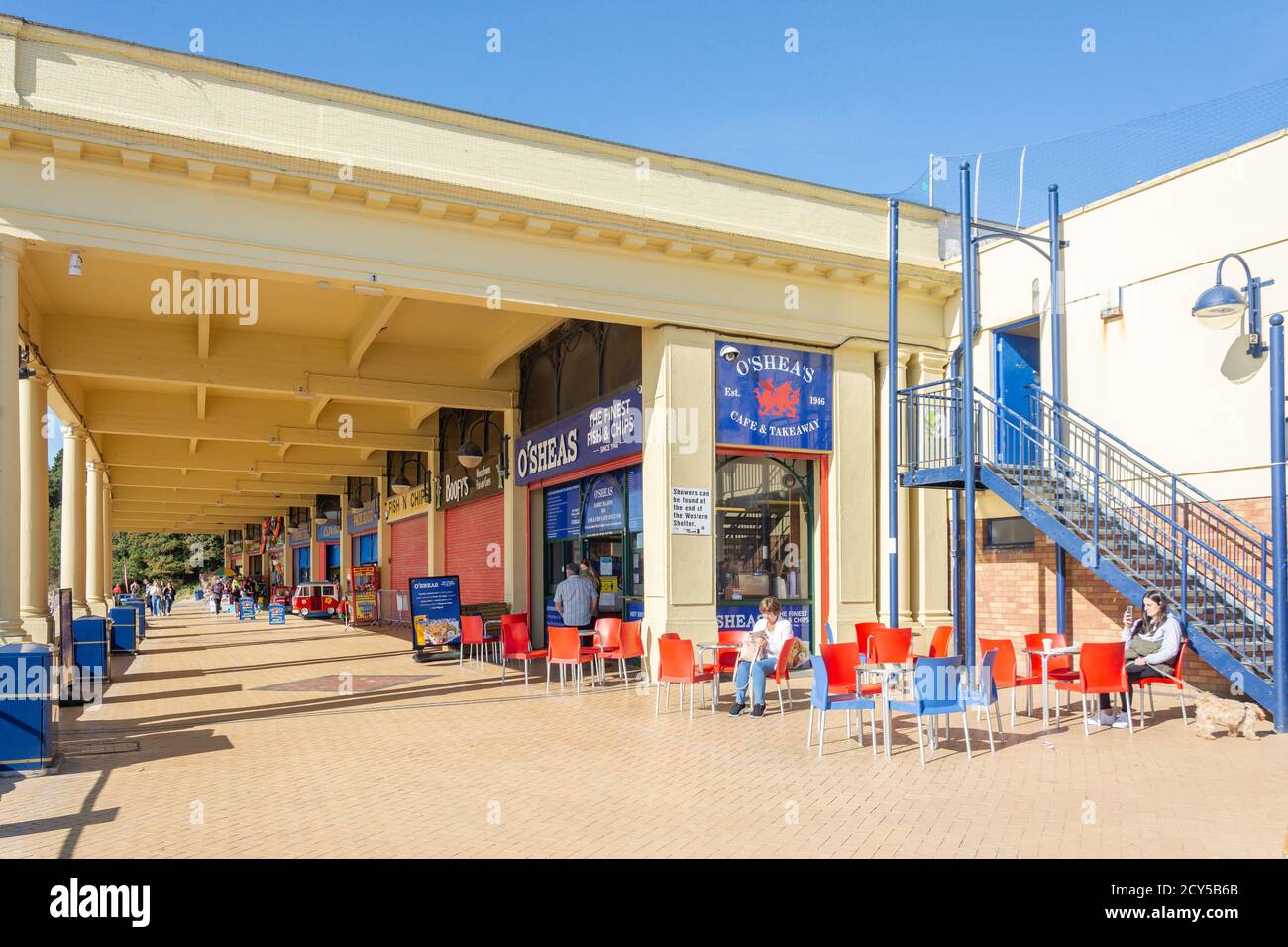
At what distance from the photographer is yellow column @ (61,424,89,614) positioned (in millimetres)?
18719

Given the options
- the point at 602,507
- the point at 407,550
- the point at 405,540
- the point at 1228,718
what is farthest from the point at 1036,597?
the point at 405,540

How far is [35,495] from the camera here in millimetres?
13664

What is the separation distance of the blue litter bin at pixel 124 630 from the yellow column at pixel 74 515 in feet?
2.63

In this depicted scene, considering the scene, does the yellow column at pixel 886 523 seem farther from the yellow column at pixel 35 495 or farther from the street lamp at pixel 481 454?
the yellow column at pixel 35 495

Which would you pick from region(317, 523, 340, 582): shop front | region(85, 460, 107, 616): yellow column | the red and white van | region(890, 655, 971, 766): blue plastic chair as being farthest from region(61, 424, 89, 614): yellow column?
region(317, 523, 340, 582): shop front

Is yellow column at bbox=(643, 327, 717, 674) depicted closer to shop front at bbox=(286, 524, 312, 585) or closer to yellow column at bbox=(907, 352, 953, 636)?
yellow column at bbox=(907, 352, 953, 636)

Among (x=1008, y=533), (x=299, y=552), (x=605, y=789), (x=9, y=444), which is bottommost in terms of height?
(x=605, y=789)

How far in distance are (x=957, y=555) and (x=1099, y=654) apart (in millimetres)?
5196

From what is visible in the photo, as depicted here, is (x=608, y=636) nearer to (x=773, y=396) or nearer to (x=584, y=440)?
(x=584, y=440)

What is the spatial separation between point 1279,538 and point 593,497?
30.4 ft

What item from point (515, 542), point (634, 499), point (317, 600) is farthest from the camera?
point (317, 600)

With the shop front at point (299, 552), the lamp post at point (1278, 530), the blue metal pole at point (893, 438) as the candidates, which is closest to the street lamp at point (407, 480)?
the blue metal pole at point (893, 438)

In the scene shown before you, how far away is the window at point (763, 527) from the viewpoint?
43.7 ft

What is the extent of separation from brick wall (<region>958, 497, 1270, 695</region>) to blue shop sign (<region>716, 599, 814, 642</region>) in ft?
7.29
